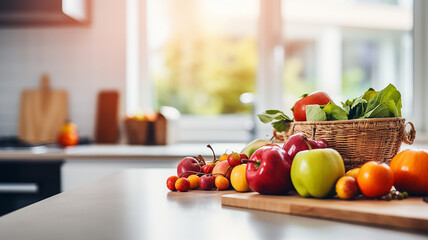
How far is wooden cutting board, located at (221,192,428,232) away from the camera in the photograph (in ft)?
2.46

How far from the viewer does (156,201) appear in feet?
3.20

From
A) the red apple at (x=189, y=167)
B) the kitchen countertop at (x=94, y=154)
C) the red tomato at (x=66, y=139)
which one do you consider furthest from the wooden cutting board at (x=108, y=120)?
the red apple at (x=189, y=167)

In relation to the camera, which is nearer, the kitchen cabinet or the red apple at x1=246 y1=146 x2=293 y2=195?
the red apple at x1=246 y1=146 x2=293 y2=195

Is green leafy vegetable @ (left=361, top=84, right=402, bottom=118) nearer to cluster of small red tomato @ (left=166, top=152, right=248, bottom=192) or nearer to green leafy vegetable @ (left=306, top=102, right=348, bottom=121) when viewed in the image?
green leafy vegetable @ (left=306, top=102, right=348, bottom=121)

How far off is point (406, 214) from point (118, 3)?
2.49 metres

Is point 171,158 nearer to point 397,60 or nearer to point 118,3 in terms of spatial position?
point 118,3

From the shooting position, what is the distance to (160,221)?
79 cm

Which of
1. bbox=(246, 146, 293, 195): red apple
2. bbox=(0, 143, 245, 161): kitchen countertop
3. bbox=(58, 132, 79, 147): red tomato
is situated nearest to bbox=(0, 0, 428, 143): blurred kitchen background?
bbox=(58, 132, 79, 147): red tomato

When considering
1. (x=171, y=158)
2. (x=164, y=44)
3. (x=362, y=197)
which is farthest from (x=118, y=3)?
(x=362, y=197)

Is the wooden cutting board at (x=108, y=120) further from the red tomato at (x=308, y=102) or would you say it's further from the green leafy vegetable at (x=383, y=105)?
the green leafy vegetable at (x=383, y=105)

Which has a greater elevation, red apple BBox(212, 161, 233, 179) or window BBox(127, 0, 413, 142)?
window BBox(127, 0, 413, 142)

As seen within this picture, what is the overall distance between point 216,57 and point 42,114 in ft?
4.01

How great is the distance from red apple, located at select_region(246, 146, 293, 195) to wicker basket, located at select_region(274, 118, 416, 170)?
0.52ft

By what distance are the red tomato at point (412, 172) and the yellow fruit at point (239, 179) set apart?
33cm
